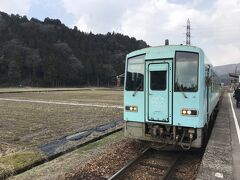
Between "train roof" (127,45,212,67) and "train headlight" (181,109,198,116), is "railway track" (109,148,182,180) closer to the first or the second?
"train headlight" (181,109,198,116)

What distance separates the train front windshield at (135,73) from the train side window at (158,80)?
35 centimetres

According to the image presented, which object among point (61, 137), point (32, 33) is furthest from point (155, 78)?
point (32, 33)

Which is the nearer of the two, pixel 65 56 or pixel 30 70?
pixel 30 70

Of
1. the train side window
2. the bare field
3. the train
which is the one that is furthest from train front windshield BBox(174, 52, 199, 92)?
the bare field

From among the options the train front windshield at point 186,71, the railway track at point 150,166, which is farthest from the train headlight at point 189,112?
the railway track at point 150,166

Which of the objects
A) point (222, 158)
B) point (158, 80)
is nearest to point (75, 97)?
point (158, 80)

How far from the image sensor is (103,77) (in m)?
129

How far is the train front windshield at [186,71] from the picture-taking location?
827 centimetres

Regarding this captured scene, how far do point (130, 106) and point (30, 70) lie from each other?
10629 centimetres

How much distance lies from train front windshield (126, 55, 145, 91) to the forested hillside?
96633 millimetres

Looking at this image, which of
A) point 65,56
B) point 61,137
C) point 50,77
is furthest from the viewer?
point 65,56

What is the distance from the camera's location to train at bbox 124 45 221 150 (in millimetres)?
8211

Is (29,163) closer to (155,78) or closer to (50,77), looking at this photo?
(155,78)

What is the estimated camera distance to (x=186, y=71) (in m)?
8.36
